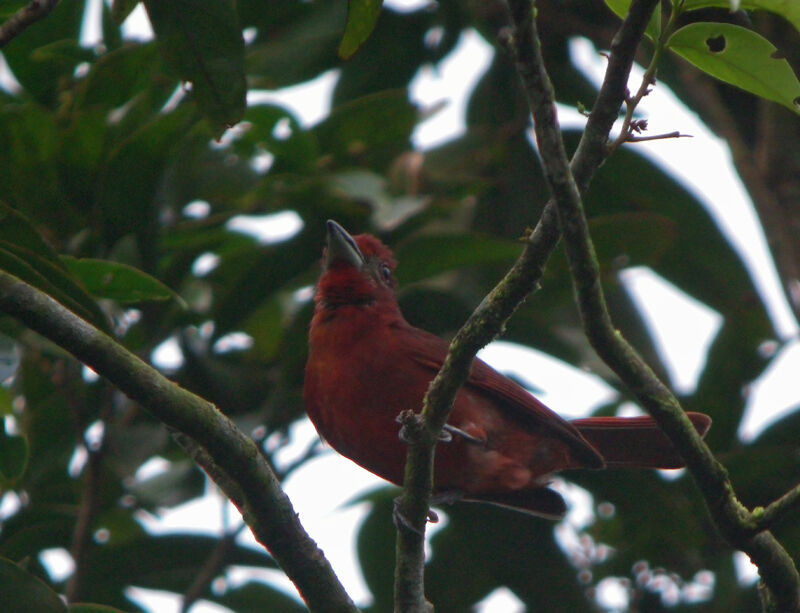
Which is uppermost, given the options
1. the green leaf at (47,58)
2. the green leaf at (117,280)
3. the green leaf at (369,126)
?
the green leaf at (47,58)

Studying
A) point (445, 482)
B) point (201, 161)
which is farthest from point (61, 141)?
point (445, 482)

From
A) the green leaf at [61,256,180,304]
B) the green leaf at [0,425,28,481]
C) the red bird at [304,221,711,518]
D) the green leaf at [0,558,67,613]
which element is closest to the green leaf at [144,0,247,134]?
the green leaf at [61,256,180,304]

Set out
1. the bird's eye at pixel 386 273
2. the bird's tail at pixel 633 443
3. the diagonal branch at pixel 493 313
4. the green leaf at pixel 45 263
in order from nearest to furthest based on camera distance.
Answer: the diagonal branch at pixel 493 313 → the green leaf at pixel 45 263 → the bird's tail at pixel 633 443 → the bird's eye at pixel 386 273

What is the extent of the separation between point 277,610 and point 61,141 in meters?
1.90

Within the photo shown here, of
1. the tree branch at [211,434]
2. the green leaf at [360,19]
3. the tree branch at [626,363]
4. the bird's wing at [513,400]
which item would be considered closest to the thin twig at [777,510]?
A: the tree branch at [626,363]

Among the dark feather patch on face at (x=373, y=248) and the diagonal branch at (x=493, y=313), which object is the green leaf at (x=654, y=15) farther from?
the dark feather patch on face at (x=373, y=248)

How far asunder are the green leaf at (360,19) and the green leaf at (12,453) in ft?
4.54

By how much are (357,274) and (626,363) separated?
2034 mm

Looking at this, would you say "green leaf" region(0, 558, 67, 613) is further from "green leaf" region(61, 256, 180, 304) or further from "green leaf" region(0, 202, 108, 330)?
"green leaf" region(61, 256, 180, 304)

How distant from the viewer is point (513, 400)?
13.0ft

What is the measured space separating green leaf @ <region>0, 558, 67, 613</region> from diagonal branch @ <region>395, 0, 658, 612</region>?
0.81 meters

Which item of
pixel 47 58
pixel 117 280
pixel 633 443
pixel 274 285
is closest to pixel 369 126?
pixel 274 285

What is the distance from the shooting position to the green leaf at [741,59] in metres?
2.04

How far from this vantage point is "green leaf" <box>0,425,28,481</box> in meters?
2.82
